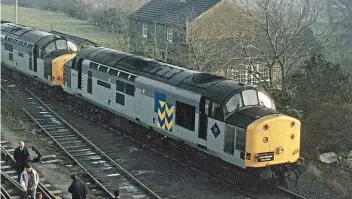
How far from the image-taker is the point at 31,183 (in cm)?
1421

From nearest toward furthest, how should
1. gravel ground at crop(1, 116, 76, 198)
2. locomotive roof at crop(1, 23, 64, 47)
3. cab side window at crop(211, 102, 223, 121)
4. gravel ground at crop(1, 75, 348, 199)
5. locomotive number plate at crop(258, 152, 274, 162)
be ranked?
1. locomotive number plate at crop(258, 152, 274, 162)
2. cab side window at crop(211, 102, 223, 121)
3. gravel ground at crop(1, 75, 348, 199)
4. gravel ground at crop(1, 116, 76, 198)
5. locomotive roof at crop(1, 23, 64, 47)

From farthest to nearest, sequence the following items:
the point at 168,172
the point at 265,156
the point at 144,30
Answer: the point at 144,30, the point at 168,172, the point at 265,156

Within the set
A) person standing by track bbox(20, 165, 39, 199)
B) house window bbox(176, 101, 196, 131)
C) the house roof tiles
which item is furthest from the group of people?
the house roof tiles

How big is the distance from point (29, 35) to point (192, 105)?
58.9 feet

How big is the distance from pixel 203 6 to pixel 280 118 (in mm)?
23161

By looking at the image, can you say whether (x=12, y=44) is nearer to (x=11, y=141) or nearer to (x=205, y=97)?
(x=11, y=141)

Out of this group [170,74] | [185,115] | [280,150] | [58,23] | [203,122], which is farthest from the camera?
[58,23]

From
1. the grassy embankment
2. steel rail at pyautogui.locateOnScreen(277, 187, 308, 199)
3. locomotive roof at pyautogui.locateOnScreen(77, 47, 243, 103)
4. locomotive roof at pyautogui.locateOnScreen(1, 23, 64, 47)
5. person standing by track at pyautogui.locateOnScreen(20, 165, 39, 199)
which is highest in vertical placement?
locomotive roof at pyautogui.locateOnScreen(77, 47, 243, 103)

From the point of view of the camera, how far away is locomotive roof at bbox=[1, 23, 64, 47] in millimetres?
30116

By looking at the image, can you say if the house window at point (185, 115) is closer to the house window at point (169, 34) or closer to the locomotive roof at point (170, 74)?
the locomotive roof at point (170, 74)

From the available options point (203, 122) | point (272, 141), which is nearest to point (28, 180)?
point (203, 122)

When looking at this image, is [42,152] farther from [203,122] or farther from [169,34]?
[169,34]

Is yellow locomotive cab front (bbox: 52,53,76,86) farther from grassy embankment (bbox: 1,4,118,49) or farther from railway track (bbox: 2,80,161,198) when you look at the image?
grassy embankment (bbox: 1,4,118,49)

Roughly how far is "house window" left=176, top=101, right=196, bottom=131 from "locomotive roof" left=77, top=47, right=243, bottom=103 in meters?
0.58
